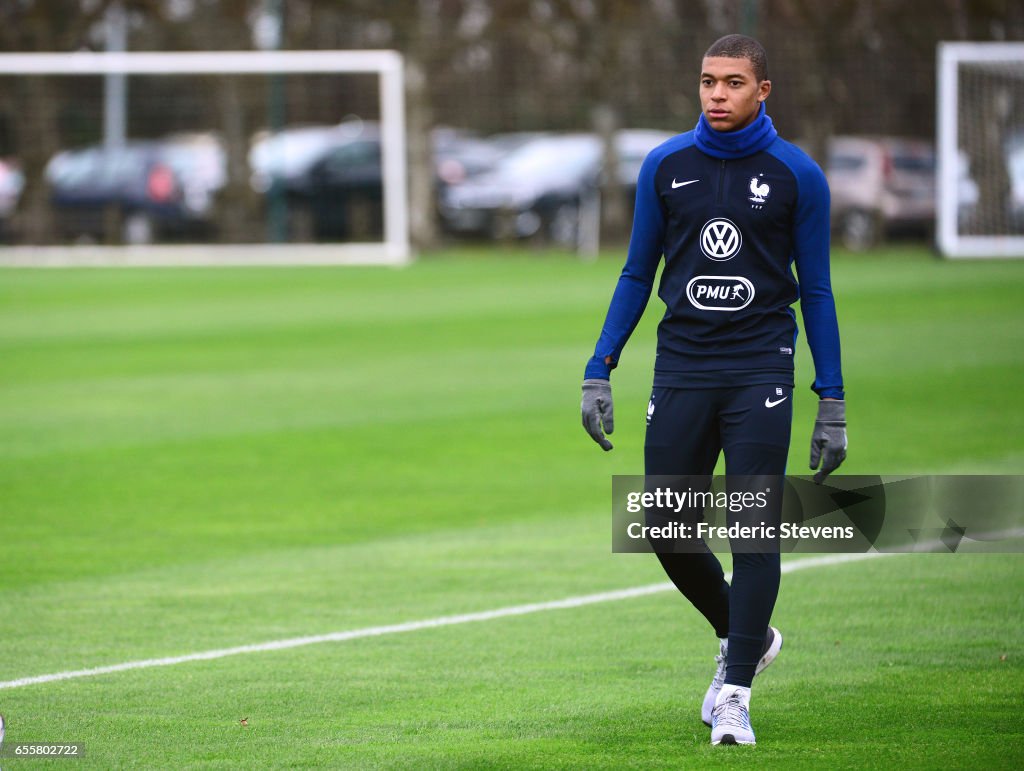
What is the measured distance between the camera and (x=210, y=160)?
1169 inches

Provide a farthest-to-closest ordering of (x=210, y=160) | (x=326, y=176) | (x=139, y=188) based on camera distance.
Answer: (x=210, y=160), (x=139, y=188), (x=326, y=176)

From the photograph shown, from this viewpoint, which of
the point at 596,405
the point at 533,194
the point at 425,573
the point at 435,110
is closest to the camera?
the point at 596,405

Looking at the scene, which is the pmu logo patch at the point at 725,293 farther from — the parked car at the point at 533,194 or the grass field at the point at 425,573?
the parked car at the point at 533,194

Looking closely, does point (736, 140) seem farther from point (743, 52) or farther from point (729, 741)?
point (729, 741)

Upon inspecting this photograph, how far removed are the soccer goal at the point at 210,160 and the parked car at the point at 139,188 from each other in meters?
0.02

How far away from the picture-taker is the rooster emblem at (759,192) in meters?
5.33

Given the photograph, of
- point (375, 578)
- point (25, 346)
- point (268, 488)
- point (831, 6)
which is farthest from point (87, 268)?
point (375, 578)

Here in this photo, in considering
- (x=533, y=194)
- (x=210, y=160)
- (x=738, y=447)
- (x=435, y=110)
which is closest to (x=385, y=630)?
(x=738, y=447)

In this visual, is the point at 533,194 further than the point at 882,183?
Yes

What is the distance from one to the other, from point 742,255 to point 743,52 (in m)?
0.64

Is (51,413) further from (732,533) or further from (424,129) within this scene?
(424,129)

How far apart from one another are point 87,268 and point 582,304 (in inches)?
384

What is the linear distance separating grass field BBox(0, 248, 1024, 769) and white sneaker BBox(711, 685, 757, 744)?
0.05 m

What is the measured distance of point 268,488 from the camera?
10.7 meters
